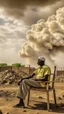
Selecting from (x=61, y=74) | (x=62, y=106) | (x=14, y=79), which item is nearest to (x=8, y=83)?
(x=14, y=79)

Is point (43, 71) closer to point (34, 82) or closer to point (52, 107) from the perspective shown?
point (34, 82)

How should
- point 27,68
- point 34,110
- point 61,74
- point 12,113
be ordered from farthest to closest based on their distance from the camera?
point 27,68, point 61,74, point 34,110, point 12,113

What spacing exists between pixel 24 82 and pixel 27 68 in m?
23.6

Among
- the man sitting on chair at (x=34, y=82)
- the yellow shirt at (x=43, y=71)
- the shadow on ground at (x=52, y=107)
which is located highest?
the yellow shirt at (x=43, y=71)

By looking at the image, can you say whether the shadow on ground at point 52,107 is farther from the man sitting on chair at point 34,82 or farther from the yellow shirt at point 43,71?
the yellow shirt at point 43,71

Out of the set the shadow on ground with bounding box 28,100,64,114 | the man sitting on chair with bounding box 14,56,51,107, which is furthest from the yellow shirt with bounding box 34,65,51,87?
the shadow on ground with bounding box 28,100,64,114

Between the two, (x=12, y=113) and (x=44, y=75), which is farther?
(x=44, y=75)

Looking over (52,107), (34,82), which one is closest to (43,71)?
(34,82)

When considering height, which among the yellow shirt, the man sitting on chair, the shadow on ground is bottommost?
the shadow on ground

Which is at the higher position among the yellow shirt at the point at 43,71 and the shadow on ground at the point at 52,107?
the yellow shirt at the point at 43,71

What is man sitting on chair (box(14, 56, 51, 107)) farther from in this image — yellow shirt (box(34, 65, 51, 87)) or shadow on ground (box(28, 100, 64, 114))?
shadow on ground (box(28, 100, 64, 114))

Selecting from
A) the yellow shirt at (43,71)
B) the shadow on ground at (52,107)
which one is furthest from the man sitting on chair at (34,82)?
the shadow on ground at (52,107)

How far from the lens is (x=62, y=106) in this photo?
9.30 m

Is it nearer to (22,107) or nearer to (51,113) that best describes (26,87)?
(22,107)
